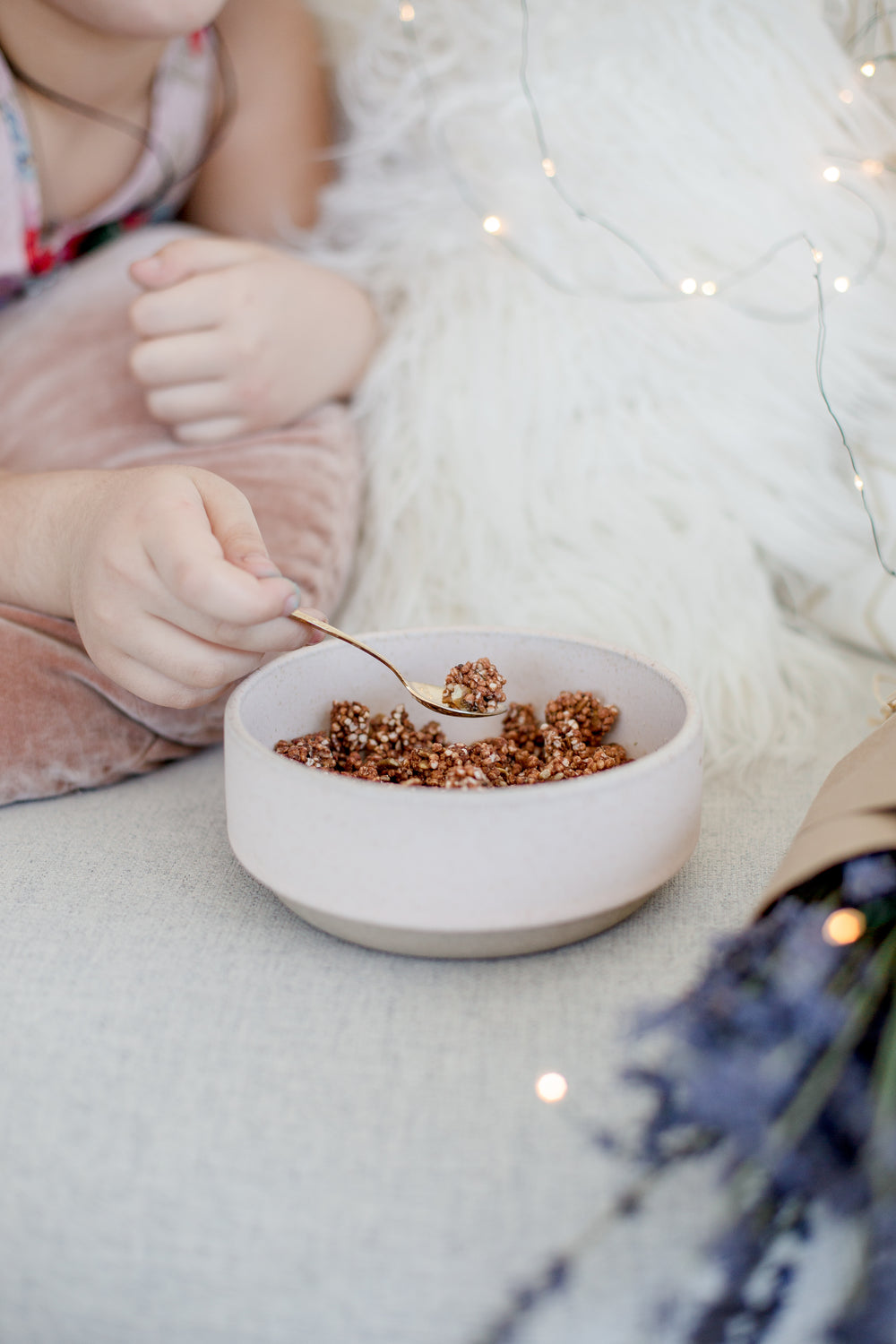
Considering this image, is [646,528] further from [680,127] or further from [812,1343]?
[812,1343]

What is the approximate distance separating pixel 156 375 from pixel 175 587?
0.30 meters

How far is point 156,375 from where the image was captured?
29.2 inches

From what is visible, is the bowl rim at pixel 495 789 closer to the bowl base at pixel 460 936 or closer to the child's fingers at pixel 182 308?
the bowl base at pixel 460 936

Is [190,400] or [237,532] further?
[190,400]

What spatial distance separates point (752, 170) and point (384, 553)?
0.37 m

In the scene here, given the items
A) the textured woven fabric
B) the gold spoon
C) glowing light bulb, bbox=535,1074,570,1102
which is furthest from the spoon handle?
glowing light bulb, bbox=535,1074,570,1102

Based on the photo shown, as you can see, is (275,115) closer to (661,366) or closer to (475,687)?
(661,366)

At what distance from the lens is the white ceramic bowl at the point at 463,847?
0.42 m

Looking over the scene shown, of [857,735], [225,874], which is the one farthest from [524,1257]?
[857,735]

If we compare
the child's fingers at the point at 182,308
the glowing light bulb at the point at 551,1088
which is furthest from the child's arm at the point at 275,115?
the glowing light bulb at the point at 551,1088

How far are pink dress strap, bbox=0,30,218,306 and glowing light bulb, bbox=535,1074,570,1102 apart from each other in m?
0.75

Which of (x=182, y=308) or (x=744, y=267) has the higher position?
(x=744, y=267)

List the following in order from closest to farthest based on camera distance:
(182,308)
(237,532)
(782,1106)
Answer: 1. (782,1106)
2. (237,532)
3. (182,308)

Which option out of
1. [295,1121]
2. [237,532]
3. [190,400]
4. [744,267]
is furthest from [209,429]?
[295,1121]
